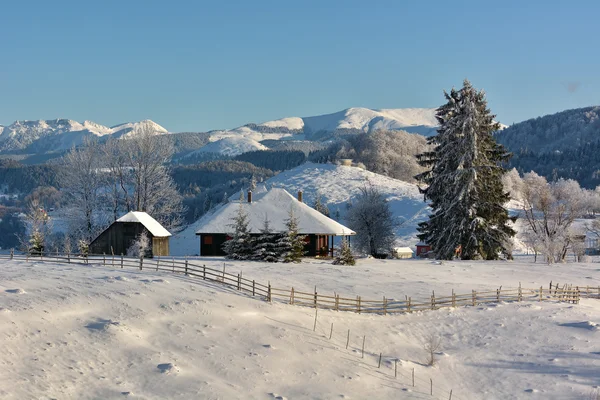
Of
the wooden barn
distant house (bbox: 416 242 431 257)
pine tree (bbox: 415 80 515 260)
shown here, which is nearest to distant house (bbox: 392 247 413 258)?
distant house (bbox: 416 242 431 257)

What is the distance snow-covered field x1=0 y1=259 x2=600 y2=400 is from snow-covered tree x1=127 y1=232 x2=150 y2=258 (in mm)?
11000

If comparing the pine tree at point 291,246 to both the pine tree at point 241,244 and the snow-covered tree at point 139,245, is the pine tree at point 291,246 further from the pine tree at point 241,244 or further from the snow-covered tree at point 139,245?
the snow-covered tree at point 139,245

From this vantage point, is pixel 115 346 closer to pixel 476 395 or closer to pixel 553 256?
pixel 476 395

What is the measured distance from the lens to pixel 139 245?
163 feet

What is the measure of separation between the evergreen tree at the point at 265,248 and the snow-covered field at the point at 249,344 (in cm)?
774

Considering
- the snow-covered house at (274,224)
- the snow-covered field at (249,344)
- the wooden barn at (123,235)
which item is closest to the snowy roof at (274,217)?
the snow-covered house at (274,224)

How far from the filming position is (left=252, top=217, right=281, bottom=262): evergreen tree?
46375 mm

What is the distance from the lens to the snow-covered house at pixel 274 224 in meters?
52.5

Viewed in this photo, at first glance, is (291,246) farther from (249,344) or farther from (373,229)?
(373,229)

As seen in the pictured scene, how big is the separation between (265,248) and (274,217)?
23.9 ft

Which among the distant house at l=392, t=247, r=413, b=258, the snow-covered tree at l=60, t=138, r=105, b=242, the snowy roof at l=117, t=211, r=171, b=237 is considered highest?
the snow-covered tree at l=60, t=138, r=105, b=242

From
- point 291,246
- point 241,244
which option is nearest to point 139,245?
point 241,244

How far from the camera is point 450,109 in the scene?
53.7 metres

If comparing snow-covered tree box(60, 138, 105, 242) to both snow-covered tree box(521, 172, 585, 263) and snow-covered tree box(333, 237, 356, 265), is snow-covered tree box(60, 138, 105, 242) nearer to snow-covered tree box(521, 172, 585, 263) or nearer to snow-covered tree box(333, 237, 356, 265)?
snow-covered tree box(333, 237, 356, 265)
